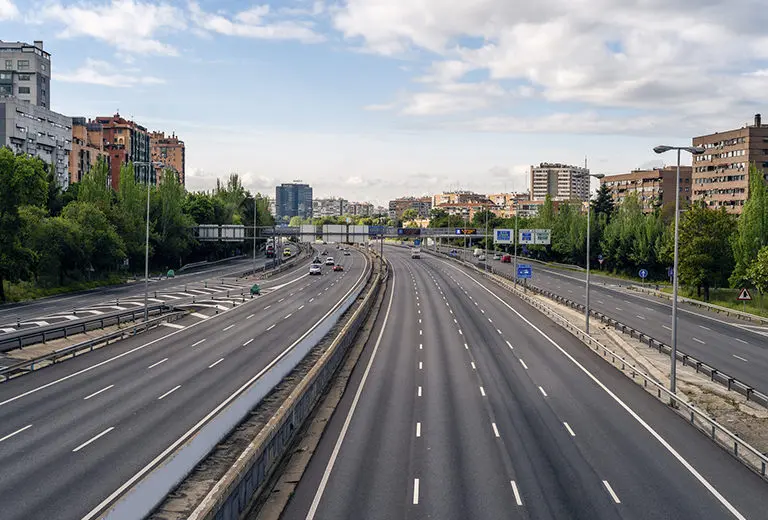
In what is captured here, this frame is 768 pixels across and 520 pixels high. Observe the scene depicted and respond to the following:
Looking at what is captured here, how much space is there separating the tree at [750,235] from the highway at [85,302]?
191 ft

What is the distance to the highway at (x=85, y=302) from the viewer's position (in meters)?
52.7

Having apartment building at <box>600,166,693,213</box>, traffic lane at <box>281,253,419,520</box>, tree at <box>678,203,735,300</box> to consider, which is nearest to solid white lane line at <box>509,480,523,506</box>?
traffic lane at <box>281,253,419,520</box>

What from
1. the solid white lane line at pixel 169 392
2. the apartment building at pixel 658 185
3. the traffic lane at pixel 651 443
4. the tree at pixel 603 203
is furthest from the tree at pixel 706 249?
the apartment building at pixel 658 185

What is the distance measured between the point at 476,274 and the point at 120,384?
273ft

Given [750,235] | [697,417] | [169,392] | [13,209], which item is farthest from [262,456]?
[750,235]

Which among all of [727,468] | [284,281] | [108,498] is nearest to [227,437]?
[108,498]

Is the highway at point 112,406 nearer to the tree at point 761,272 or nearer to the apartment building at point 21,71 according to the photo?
the tree at point 761,272

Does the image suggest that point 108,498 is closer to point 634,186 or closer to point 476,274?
point 476,274

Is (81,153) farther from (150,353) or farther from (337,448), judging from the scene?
(337,448)

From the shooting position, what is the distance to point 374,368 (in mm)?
37062

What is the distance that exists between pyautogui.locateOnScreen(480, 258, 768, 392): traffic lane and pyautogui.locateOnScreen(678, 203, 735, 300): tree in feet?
18.1

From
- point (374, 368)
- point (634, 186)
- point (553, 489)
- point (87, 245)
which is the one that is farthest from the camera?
point (634, 186)

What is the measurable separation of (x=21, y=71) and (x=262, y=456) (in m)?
148

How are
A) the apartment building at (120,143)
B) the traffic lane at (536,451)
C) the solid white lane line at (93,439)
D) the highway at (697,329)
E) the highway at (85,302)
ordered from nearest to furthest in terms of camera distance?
the traffic lane at (536,451)
the solid white lane line at (93,439)
the highway at (697,329)
the highway at (85,302)
the apartment building at (120,143)
